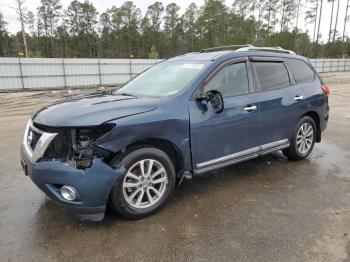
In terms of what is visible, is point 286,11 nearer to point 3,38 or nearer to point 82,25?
point 82,25

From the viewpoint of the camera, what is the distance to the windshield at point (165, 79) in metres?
3.54

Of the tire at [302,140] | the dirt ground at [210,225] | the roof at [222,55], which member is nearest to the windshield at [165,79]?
the roof at [222,55]

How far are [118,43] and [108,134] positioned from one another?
71377 millimetres

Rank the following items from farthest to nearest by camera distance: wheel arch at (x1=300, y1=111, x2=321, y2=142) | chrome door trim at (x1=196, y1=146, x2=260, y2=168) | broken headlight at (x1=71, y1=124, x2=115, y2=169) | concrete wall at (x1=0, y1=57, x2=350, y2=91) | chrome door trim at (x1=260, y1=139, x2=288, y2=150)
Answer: concrete wall at (x1=0, y1=57, x2=350, y2=91) → wheel arch at (x1=300, y1=111, x2=321, y2=142) → chrome door trim at (x1=260, y1=139, x2=288, y2=150) → chrome door trim at (x1=196, y1=146, x2=260, y2=168) → broken headlight at (x1=71, y1=124, x2=115, y2=169)

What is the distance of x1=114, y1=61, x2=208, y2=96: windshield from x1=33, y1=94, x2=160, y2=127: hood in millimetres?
352

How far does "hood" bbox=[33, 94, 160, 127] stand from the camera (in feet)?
9.00

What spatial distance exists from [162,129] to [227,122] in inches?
36.8

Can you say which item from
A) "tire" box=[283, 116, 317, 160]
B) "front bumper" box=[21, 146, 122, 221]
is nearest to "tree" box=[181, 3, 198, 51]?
"tire" box=[283, 116, 317, 160]

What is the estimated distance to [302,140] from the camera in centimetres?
490

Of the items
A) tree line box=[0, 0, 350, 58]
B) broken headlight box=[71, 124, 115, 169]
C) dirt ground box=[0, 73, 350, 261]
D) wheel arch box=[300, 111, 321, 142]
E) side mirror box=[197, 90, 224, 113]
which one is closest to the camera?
dirt ground box=[0, 73, 350, 261]

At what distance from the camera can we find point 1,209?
3.30m

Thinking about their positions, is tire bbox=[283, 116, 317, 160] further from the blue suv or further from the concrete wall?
the concrete wall

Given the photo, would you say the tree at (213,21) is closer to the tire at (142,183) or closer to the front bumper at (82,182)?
the tire at (142,183)

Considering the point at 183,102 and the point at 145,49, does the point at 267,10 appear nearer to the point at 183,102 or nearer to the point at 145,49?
the point at 145,49
